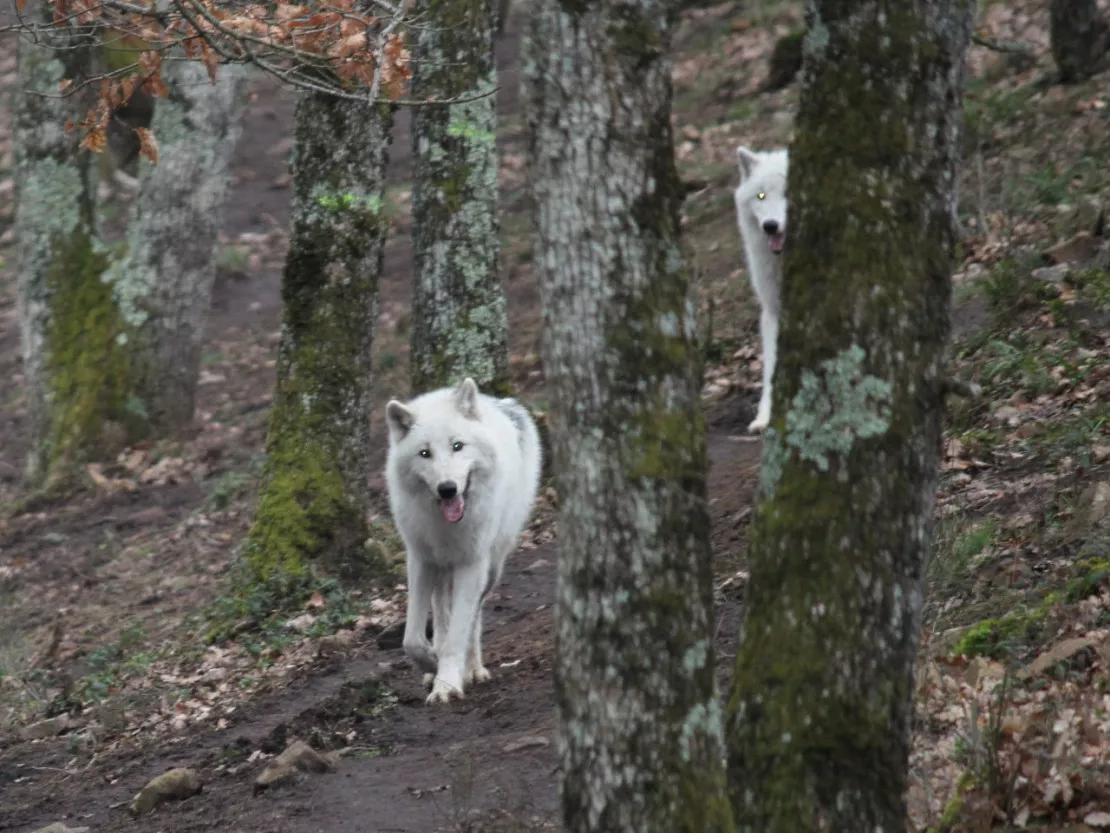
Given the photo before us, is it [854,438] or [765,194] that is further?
[765,194]

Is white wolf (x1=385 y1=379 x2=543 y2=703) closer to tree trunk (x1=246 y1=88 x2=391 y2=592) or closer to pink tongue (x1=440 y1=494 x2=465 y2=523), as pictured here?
pink tongue (x1=440 y1=494 x2=465 y2=523)

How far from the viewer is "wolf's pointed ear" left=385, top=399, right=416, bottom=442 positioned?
7.41m

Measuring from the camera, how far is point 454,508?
24.1 ft

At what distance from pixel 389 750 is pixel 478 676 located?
3.12 ft

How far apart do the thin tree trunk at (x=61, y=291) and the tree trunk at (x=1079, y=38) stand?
9973 millimetres

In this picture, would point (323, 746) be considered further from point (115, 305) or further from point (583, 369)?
point (115, 305)

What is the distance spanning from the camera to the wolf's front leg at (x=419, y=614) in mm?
7430

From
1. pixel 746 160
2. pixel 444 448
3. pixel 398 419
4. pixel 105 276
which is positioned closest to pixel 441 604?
pixel 444 448

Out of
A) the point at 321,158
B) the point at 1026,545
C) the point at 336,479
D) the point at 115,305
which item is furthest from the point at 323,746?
the point at 115,305

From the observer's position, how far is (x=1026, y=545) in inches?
260

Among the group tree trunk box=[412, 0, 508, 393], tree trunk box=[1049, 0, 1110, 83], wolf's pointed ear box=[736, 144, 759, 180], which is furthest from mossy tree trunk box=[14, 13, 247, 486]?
tree trunk box=[1049, 0, 1110, 83]

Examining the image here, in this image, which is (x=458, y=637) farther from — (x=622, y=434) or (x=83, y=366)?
(x=83, y=366)

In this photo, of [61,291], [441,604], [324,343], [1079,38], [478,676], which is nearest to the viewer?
[478,676]

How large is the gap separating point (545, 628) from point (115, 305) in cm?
825
